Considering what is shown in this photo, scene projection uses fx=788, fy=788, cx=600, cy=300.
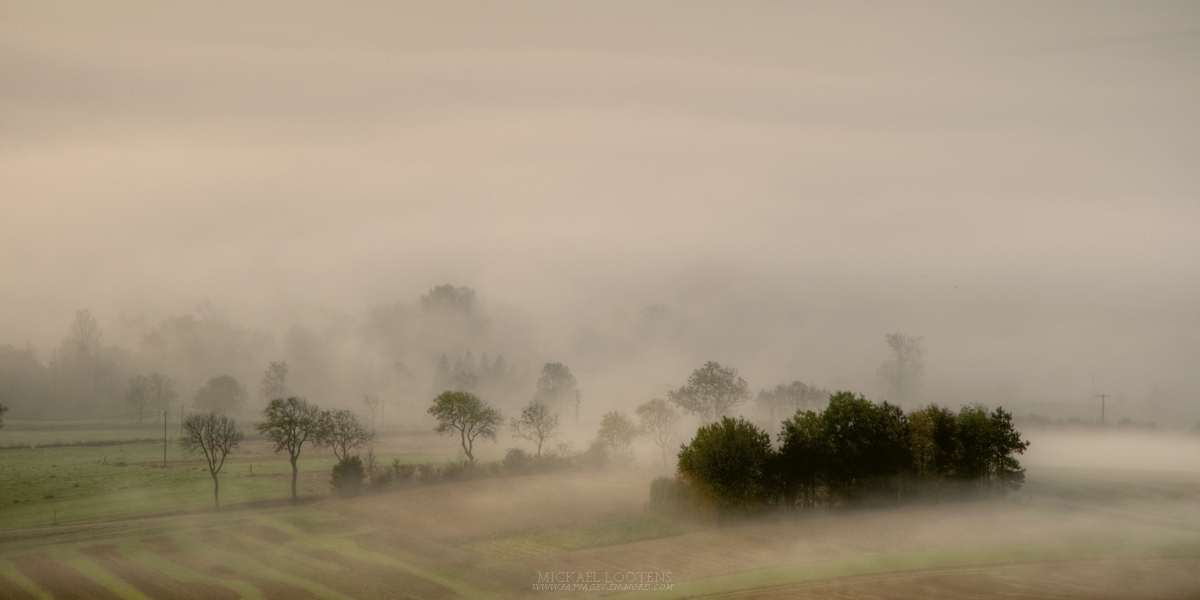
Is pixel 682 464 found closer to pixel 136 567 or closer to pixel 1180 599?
pixel 1180 599

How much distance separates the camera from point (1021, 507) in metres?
90.7

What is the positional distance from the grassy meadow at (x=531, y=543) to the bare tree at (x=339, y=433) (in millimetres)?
5397

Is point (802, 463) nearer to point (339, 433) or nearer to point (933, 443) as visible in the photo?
point (933, 443)

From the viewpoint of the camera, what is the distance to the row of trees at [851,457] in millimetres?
82500

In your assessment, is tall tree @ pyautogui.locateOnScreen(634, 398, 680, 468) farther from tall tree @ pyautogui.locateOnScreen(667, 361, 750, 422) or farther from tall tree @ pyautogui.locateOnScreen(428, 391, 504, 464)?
tall tree @ pyautogui.locateOnScreen(428, 391, 504, 464)

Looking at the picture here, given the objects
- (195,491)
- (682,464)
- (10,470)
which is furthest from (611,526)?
(10,470)

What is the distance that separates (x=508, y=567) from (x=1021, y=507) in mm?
60884

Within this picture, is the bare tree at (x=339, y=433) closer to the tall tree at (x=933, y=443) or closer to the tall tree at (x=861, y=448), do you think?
the tall tree at (x=861, y=448)

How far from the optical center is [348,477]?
337 ft

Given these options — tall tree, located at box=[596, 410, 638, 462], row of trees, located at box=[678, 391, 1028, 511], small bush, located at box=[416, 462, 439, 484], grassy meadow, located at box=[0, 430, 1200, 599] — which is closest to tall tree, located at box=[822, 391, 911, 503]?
row of trees, located at box=[678, 391, 1028, 511]

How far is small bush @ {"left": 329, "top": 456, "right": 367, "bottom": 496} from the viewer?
4021 inches

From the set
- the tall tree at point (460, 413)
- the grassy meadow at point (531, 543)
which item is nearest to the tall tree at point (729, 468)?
the grassy meadow at point (531, 543)

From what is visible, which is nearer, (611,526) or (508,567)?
(508,567)

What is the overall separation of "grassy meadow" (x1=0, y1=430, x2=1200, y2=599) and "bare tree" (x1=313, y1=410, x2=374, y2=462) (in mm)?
5397
